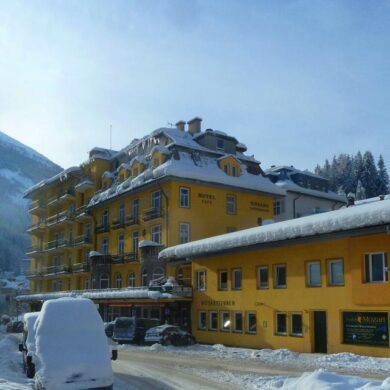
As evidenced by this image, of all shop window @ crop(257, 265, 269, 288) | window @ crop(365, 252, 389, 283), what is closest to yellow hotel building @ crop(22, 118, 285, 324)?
shop window @ crop(257, 265, 269, 288)

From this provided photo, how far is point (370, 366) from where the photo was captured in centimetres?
2217

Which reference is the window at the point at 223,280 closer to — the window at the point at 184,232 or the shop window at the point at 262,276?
the shop window at the point at 262,276

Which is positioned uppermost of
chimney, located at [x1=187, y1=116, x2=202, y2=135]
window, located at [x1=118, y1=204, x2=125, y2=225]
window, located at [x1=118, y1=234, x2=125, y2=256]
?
chimney, located at [x1=187, y1=116, x2=202, y2=135]

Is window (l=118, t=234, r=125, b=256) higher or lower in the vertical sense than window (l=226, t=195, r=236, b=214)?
lower

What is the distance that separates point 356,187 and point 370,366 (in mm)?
77200

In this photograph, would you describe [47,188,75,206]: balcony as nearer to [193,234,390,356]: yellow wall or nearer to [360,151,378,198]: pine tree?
[193,234,390,356]: yellow wall

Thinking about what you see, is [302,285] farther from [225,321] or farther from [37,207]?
[37,207]

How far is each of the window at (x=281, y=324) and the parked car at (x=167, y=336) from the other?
5441mm

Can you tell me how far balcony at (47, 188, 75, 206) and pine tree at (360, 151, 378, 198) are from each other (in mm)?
48740

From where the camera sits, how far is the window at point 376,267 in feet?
83.9

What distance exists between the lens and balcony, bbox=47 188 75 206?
65.5 metres

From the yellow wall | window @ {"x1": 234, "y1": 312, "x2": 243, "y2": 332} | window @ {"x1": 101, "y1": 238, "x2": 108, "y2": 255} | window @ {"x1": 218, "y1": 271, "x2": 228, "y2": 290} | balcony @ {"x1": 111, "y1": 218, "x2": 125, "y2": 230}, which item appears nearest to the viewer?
the yellow wall

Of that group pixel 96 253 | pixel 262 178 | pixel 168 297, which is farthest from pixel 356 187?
pixel 168 297

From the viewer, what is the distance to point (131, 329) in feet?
114
